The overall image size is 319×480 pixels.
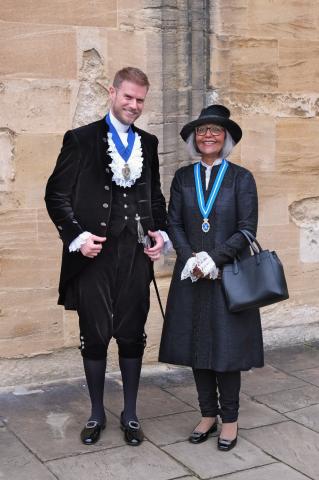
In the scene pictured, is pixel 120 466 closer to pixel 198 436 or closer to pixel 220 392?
pixel 198 436

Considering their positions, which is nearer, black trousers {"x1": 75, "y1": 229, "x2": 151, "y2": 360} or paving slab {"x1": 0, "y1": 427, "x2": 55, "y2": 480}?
paving slab {"x1": 0, "y1": 427, "x2": 55, "y2": 480}

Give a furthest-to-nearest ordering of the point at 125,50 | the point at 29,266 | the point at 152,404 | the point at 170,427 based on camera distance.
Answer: the point at 125,50 → the point at 29,266 → the point at 152,404 → the point at 170,427

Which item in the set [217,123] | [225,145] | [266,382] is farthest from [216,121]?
[266,382]

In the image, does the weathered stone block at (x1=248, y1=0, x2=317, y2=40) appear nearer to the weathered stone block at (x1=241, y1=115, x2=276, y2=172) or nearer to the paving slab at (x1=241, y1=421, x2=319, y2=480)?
the weathered stone block at (x1=241, y1=115, x2=276, y2=172)

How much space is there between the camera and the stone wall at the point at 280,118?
16.7 ft

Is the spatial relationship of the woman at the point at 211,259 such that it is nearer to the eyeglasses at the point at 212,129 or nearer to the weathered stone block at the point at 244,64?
the eyeglasses at the point at 212,129

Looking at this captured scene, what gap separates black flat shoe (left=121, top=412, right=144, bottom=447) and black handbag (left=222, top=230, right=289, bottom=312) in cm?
81

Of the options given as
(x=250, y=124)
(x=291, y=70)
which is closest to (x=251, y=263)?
(x=250, y=124)

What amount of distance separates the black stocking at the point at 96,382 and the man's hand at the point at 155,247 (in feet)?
1.93

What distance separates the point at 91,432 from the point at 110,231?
102 cm

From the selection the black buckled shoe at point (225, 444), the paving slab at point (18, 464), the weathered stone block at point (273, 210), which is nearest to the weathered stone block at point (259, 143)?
the weathered stone block at point (273, 210)

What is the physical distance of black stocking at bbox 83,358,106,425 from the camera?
378 centimetres

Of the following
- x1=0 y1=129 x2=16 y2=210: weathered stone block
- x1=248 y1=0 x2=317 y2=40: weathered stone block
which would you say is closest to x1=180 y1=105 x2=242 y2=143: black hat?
x1=0 y1=129 x2=16 y2=210: weathered stone block

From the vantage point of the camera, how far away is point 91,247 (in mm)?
3506
